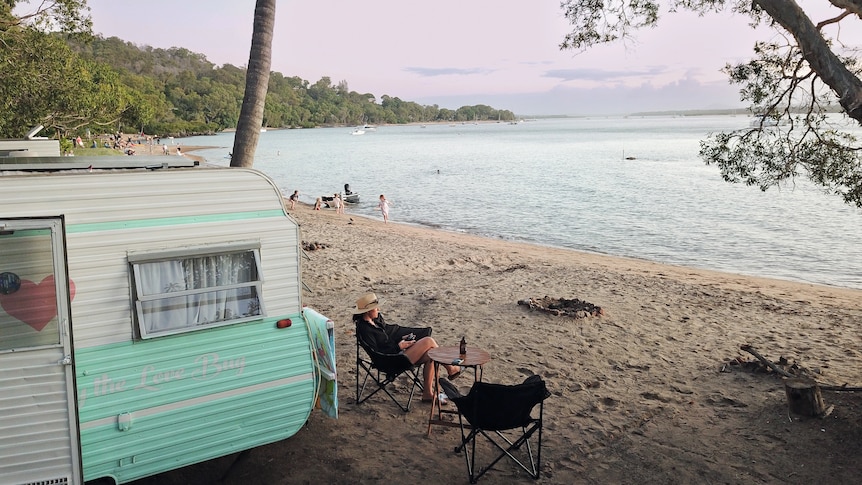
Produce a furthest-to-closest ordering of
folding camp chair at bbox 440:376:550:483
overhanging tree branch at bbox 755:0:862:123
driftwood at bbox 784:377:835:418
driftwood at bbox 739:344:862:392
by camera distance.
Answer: driftwood at bbox 739:344:862:392, driftwood at bbox 784:377:835:418, overhanging tree branch at bbox 755:0:862:123, folding camp chair at bbox 440:376:550:483

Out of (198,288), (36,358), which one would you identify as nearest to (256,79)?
(198,288)

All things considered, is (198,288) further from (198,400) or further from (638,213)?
(638,213)

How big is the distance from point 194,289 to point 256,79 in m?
5.14

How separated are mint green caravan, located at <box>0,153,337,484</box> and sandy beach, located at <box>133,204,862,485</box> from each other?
745mm

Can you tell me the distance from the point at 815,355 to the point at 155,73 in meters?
166

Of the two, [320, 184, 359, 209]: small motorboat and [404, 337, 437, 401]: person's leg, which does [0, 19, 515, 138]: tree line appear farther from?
[404, 337, 437, 401]: person's leg

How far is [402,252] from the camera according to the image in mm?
15234

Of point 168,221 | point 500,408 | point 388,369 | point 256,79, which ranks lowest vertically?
point 388,369

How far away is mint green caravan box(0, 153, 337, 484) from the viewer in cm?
384

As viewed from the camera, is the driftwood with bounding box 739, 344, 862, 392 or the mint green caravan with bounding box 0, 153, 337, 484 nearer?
the mint green caravan with bounding box 0, 153, 337, 484

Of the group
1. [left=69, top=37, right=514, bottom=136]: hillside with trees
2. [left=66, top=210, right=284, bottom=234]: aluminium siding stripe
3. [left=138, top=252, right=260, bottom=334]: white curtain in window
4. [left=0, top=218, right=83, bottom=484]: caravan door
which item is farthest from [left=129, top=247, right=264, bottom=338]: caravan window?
[left=69, top=37, right=514, bottom=136]: hillside with trees

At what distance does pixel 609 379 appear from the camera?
23.2ft

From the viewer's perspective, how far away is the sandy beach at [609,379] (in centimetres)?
503

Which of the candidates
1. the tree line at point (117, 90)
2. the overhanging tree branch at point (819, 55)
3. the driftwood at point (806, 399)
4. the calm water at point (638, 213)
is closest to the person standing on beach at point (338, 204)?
the calm water at point (638, 213)
